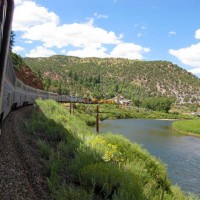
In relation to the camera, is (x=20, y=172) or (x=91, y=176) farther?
(x=91, y=176)

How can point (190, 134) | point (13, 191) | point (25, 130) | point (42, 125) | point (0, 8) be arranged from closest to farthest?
point (0, 8) → point (13, 191) → point (25, 130) → point (42, 125) → point (190, 134)

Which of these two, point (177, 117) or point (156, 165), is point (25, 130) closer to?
point (156, 165)

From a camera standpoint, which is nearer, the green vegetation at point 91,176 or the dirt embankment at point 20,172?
the dirt embankment at point 20,172

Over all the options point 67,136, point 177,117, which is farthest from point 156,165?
point 177,117

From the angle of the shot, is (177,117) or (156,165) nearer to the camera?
(156,165)

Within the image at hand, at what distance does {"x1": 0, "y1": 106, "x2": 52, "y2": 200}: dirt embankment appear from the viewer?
7.23 m

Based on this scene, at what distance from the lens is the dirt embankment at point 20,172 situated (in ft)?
23.7

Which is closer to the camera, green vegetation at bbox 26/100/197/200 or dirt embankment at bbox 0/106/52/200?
dirt embankment at bbox 0/106/52/200

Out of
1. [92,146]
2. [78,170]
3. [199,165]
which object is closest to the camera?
[78,170]

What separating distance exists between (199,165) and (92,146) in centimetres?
2332

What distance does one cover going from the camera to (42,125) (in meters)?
17.0

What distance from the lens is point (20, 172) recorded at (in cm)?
847

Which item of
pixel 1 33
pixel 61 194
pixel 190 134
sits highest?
pixel 1 33

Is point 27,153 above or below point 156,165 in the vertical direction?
above
